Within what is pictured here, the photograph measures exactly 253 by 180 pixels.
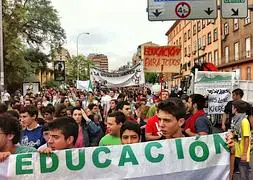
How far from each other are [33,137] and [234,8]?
791 centimetres

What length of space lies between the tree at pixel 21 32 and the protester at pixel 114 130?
112 feet

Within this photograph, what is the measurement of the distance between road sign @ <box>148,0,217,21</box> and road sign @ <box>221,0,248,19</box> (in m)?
0.29

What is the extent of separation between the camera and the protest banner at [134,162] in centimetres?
393

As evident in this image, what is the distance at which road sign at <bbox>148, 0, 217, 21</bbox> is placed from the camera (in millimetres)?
12758

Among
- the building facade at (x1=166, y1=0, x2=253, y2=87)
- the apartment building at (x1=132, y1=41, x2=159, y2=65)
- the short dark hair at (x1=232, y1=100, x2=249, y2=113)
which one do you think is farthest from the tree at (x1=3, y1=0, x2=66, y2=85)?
the short dark hair at (x1=232, y1=100, x2=249, y2=113)

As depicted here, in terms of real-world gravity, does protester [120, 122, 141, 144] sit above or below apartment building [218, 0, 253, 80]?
below

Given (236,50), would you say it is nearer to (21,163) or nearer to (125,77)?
(125,77)

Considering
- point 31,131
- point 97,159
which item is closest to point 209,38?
point 31,131

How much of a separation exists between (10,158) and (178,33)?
89.0 meters

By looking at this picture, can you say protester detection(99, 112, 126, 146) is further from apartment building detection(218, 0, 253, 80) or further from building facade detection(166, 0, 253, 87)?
apartment building detection(218, 0, 253, 80)

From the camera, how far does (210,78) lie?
15.1 metres

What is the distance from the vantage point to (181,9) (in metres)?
12.8

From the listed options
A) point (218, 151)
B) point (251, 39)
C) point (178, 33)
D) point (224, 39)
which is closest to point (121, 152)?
point (218, 151)

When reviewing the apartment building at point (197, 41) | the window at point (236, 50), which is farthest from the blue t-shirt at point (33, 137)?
the window at point (236, 50)
